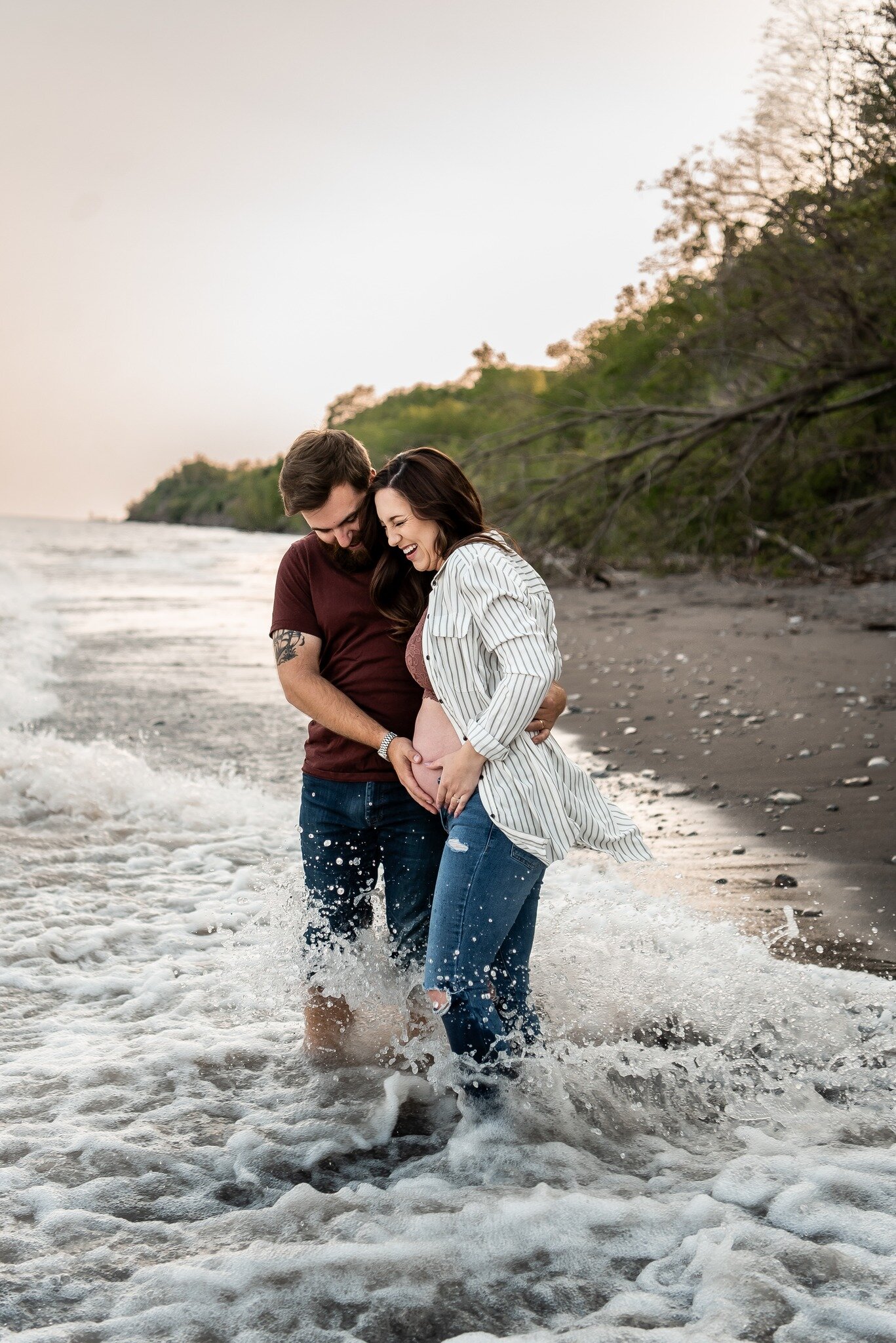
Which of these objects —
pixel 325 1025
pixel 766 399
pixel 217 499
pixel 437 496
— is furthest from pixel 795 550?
pixel 217 499

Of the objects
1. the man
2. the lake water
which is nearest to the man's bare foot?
the lake water

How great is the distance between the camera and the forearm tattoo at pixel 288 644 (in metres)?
3.42

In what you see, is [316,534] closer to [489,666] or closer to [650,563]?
[489,666]

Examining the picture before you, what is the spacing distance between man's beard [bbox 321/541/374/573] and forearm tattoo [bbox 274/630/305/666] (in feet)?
0.83

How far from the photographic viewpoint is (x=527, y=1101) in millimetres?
3482

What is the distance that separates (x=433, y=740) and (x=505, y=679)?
429 millimetres

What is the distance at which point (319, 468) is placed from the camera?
3141 mm

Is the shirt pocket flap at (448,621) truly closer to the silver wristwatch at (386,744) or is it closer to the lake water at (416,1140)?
the silver wristwatch at (386,744)

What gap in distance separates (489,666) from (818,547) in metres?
14.8

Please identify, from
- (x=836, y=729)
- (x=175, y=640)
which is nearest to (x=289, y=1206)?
(x=836, y=729)

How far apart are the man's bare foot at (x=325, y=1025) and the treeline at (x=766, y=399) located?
39.6 ft

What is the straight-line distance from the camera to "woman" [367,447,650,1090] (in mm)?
2846

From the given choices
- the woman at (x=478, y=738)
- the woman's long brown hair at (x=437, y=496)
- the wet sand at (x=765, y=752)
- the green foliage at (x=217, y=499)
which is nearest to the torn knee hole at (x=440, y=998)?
the woman at (x=478, y=738)

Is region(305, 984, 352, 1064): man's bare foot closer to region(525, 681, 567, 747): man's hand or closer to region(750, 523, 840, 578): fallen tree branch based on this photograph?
region(525, 681, 567, 747): man's hand
